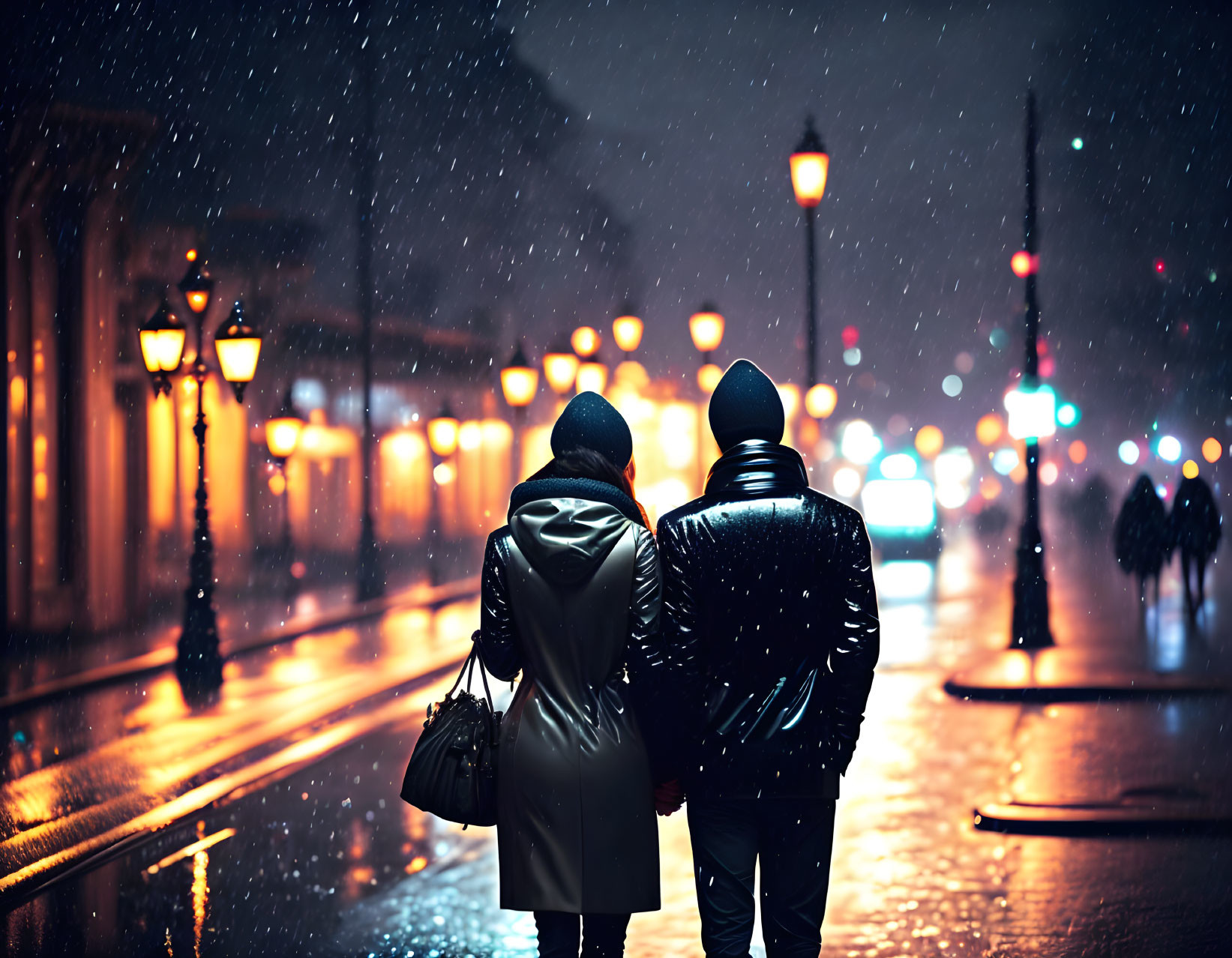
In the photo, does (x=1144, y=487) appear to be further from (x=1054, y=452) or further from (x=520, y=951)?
(x=1054, y=452)

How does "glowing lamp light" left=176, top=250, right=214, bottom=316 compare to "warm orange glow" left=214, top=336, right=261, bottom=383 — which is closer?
"warm orange glow" left=214, top=336, right=261, bottom=383

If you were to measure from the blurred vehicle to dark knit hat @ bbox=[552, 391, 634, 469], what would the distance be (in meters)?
32.2

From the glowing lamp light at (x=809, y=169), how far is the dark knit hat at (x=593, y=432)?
10.4 metres

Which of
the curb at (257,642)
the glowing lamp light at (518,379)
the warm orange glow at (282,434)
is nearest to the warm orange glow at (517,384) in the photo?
the glowing lamp light at (518,379)

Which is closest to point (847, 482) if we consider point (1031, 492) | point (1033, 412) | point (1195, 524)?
point (1195, 524)

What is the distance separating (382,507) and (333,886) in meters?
37.7

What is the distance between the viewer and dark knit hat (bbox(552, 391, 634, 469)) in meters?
3.92

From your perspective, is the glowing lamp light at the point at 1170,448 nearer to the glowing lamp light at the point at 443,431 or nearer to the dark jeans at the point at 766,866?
the glowing lamp light at the point at 443,431

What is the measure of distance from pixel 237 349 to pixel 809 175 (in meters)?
6.14

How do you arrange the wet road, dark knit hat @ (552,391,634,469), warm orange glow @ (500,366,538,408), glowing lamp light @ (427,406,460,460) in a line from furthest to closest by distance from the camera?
glowing lamp light @ (427,406,460,460) < warm orange glow @ (500,366,538,408) < the wet road < dark knit hat @ (552,391,634,469)

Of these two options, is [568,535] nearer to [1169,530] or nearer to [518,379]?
[518,379]

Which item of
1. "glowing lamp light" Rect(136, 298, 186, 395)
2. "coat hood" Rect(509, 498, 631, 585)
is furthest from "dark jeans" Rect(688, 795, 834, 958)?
"glowing lamp light" Rect(136, 298, 186, 395)

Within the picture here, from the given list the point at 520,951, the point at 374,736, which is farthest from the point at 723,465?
the point at 374,736

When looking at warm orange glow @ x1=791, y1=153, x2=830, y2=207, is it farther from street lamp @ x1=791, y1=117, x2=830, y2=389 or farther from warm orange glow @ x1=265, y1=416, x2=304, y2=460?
warm orange glow @ x1=265, y1=416, x2=304, y2=460
